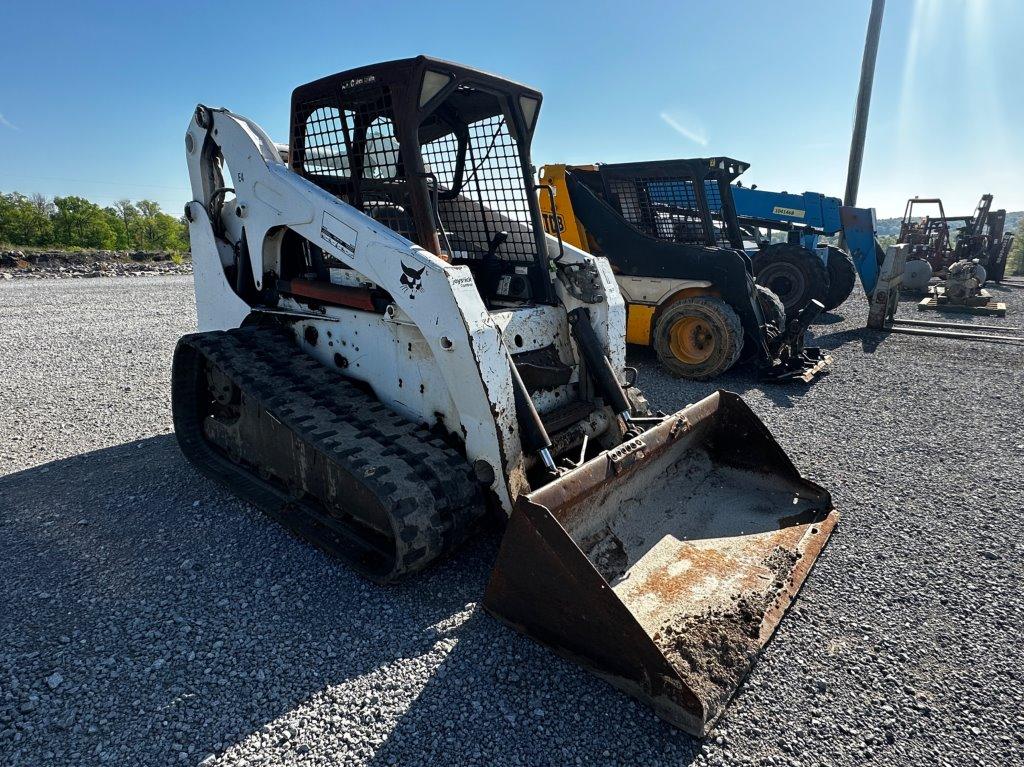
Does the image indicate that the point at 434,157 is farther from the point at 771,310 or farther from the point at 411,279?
the point at 771,310

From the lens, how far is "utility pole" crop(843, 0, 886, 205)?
46.4 feet

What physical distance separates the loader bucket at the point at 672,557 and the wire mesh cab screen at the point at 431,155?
60.3 inches

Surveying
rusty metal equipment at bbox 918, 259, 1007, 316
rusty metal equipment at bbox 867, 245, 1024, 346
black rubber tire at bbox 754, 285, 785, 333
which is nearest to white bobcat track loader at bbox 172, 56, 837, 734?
black rubber tire at bbox 754, 285, 785, 333

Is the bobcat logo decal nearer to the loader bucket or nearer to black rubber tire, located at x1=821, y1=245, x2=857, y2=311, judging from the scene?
the loader bucket

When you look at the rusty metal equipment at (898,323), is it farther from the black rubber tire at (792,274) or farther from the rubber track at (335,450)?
the rubber track at (335,450)

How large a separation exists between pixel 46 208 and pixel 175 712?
186 feet

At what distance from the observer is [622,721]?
78.7 inches

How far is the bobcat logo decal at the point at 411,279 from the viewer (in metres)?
2.77

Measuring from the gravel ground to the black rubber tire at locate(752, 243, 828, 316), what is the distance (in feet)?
18.0

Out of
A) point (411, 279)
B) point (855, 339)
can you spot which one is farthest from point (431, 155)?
point (855, 339)

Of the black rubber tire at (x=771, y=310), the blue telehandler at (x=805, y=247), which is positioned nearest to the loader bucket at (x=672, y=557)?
the black rubber tire at (x=771, y=310)

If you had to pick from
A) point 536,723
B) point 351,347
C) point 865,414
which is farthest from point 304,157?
point 865,414

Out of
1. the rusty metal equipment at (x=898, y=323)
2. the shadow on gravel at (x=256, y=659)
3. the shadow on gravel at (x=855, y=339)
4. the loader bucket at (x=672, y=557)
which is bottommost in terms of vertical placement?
the shadow on gravel at (x=256, y=659)

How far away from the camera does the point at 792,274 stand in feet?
30.9
